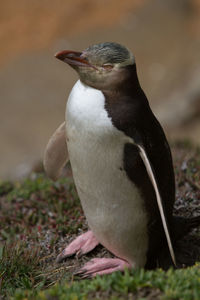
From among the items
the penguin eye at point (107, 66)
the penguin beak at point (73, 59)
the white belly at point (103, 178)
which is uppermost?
the penguin beak at point (73, 59)

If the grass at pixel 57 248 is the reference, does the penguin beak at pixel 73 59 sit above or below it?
above

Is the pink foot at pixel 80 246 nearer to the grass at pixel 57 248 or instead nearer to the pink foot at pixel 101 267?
the grass at pixel 57 248

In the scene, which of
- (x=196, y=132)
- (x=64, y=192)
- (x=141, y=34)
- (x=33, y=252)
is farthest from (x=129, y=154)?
(x=141, y=34)

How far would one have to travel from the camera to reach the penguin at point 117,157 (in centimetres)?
302

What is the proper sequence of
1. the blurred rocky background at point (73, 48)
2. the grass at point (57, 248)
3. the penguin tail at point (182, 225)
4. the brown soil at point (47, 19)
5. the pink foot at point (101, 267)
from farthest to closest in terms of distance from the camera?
the brown soil at point (47, 19)
the blurred rocky background at point (73, 48)
the penguin tail at point (182, 225)
the pink foot at point (101, 267)
the grass at point (57, 248)

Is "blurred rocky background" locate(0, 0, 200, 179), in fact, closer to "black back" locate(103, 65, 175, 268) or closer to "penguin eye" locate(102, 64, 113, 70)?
"black back" locate(103, 65, 175, 268)

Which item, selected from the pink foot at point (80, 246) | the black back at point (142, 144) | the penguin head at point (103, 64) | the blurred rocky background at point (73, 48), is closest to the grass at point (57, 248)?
the pink foot at point (80, 246)

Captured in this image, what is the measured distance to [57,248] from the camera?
12.7 feet

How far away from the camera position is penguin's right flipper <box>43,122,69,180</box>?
3.62 metres

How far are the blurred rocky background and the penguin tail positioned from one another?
470 centimetres

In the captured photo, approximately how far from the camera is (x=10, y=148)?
9.60 meters

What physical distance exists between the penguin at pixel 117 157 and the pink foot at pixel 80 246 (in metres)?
0.20

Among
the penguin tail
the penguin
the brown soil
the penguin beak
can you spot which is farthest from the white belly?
the brown soil

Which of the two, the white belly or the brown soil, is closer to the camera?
the white belly
